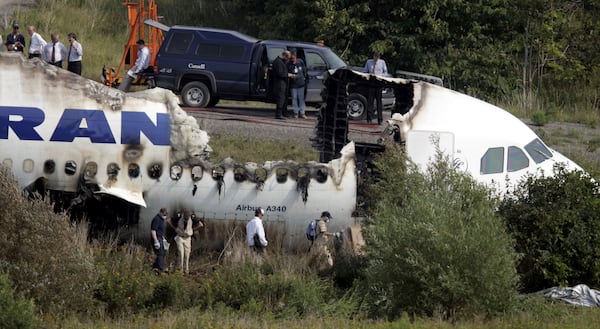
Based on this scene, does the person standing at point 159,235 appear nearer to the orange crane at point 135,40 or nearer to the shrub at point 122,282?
the shrub at point 122,282

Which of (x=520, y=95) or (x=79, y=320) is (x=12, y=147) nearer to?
(x=79, y=320)

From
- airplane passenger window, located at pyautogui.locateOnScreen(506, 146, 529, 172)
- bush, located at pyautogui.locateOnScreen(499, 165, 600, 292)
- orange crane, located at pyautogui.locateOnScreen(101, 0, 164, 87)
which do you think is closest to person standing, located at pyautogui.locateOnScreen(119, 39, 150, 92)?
orange crane, located at pyautogui.locateOnScreen(101, 0, 164, 87)

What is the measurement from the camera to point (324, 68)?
1391 inches

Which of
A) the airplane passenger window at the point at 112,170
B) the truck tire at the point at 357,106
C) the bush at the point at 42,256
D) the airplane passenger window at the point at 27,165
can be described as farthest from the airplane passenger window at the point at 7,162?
the truck tire at the point at 357,106

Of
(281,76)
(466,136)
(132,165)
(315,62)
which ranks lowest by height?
(132,165)

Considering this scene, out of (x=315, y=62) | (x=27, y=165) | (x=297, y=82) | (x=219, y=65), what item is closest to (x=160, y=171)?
(x=27, y=165)

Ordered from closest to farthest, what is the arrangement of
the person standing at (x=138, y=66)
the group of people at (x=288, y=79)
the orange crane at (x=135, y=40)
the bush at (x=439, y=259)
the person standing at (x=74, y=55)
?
the bush at (x=439, y=259), the group of people at (x=288, y=79), the person standing at (x=74, y=55), the person standing at (x=138, y=66), the orange crane at (x=135, y=40)

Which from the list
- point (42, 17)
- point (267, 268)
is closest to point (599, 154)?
point (267, 268)

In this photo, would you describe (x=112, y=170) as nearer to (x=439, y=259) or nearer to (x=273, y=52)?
(x=439, y=259)

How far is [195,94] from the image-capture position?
3528 centimetres

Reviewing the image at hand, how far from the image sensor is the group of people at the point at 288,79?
3347cm

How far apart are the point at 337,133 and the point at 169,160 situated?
4.73 m

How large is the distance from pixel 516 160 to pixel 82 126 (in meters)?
9.84

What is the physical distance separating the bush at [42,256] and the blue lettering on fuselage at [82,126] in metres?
1.73
